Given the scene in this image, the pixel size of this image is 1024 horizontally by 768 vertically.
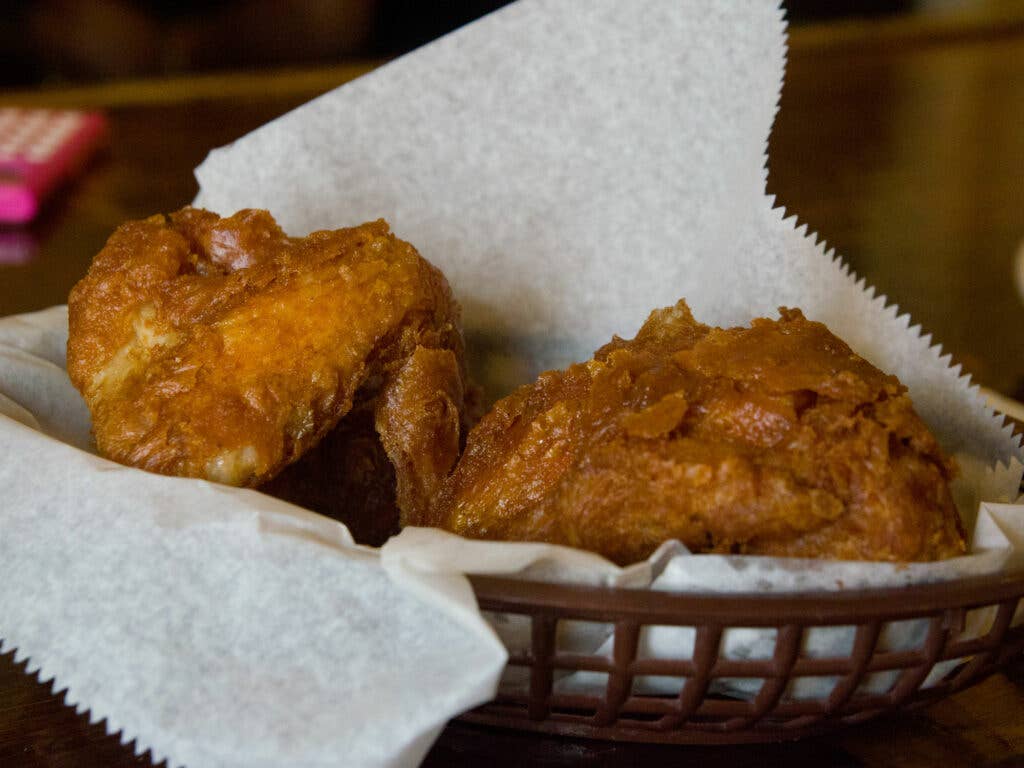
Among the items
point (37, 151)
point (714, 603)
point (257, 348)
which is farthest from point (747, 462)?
point (37, 151)

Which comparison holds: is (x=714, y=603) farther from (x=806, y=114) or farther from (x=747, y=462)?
(x=806, y=114)

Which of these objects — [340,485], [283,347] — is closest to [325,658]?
[283,347]

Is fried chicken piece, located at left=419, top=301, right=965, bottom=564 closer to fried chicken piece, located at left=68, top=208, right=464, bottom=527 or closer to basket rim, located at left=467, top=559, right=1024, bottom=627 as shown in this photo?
basket rim, located at left=467, top=559, right=1024, bottom=627

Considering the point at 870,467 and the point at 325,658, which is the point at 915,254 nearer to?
the point at 870,467

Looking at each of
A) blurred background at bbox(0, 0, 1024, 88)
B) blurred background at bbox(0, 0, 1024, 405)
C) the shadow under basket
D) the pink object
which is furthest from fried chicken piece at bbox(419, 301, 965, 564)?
blurred background at bbox(0, 0, 1024, 88)

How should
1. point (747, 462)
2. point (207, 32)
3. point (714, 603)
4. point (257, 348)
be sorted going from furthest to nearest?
point (207, 32) < point (257, 348) < point (747, 462) < point (714, 603)
